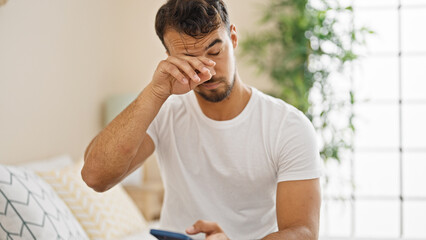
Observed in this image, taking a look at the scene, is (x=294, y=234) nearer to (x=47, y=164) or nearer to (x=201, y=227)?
(x=201, y=227)

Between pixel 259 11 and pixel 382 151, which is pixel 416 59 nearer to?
pixel 382 151

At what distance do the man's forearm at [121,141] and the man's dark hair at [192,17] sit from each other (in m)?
0.21

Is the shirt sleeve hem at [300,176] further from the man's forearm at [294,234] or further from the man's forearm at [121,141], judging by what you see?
the man's forearm at [121,141]

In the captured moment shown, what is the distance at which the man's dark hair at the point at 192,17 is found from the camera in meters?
1.48

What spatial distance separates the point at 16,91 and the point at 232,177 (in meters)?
1.81

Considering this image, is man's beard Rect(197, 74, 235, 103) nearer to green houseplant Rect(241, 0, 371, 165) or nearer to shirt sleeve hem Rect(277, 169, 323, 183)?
shirt sleeve hem Rect(277, 169, 323, 183)

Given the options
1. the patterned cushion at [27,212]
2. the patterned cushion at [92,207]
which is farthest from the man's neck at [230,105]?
the patterned cushion at [92,207]

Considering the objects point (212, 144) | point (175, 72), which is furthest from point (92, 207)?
point (175, 72)


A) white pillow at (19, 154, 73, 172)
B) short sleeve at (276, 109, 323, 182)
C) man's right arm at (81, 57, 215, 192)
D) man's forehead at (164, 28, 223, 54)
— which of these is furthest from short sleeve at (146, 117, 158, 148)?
white pillow at (19, 154, 73, 172)

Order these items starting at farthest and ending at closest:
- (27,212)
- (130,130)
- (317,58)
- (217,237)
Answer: (317,58) < (27,212) < (130,130) < (217,237)

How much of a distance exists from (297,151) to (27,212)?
0.99m

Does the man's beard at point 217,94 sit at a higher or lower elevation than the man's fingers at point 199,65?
lower

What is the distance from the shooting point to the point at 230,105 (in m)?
1.68

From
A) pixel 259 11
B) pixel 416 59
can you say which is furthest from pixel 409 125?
pixel 259 11
